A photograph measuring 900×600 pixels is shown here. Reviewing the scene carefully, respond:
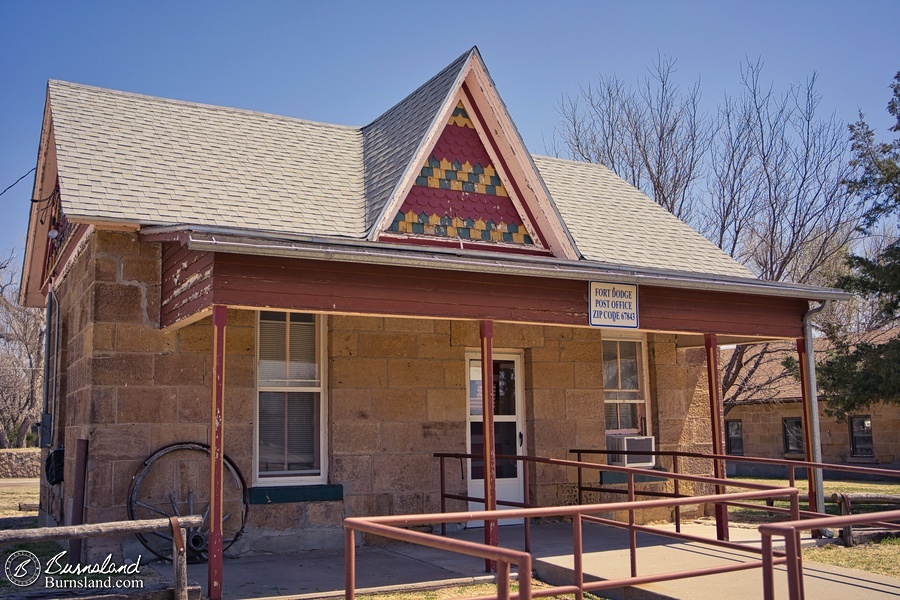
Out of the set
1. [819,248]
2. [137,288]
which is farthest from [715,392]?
[819,248]

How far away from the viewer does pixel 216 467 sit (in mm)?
7754

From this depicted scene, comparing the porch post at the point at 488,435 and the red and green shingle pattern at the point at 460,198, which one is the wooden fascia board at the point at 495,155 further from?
the porch post at the point at 488,435

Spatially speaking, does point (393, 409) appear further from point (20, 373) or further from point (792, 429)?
point (20, 373)

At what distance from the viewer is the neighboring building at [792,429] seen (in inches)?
1052

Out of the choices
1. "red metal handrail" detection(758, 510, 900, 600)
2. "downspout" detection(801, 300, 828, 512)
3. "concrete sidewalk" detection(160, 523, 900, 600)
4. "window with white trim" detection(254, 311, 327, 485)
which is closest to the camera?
"red metal handrail" detection(758, 510, 900, 600)

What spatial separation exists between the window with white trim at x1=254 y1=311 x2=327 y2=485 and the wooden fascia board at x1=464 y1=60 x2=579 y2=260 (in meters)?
3.19

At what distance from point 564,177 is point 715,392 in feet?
18.9

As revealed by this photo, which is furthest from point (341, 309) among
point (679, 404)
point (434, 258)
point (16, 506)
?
point (16, 506)

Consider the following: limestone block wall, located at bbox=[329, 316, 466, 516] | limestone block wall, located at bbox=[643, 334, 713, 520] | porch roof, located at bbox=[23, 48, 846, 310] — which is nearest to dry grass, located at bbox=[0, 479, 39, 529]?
porch roof, located at bbox=[23, 48, 846, 310]

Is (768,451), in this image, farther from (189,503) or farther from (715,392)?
(189,503)

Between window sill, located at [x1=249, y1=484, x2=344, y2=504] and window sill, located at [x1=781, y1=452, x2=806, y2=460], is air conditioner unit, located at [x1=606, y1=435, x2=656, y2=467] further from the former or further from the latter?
window sill, located at [x1=781, y1=452, x2=806, y2=460]

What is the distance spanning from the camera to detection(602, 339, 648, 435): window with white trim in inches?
529

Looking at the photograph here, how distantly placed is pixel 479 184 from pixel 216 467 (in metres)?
5.37

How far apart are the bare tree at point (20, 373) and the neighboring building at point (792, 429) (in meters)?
26.7
